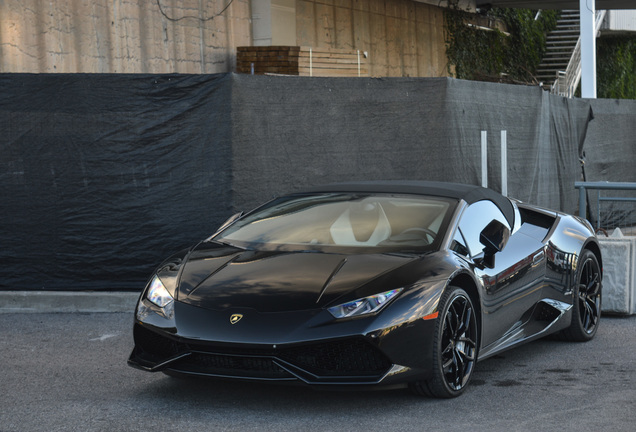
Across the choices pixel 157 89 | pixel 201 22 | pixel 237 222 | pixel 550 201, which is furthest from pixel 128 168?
pixel 201 22

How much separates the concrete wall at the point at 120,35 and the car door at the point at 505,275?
8.36m

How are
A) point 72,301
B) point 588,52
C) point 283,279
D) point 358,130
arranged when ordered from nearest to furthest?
point 283,279 → point 72,301 → point 358,130 → point 588,52

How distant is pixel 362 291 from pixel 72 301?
463 cm

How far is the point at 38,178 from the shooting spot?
30.7ft

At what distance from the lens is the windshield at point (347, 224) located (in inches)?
243

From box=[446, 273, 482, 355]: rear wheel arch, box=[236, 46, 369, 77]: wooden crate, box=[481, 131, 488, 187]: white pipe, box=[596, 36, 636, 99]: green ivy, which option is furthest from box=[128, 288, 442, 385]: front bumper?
box=[596, 36, 636, 99]: green ivy

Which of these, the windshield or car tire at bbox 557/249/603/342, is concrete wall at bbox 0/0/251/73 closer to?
the windshield

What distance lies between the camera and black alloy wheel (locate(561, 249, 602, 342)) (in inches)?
294

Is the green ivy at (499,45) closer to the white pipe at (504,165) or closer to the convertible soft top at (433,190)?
the white pipe at (504,165)

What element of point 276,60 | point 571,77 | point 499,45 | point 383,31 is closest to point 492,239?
point 276,60

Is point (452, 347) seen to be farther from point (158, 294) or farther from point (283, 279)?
point (158, 294)

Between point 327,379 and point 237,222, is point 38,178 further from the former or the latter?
point 327,379

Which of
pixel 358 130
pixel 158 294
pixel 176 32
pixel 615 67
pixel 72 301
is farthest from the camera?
pixel 615 67

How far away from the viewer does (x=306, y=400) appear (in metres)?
5.63
